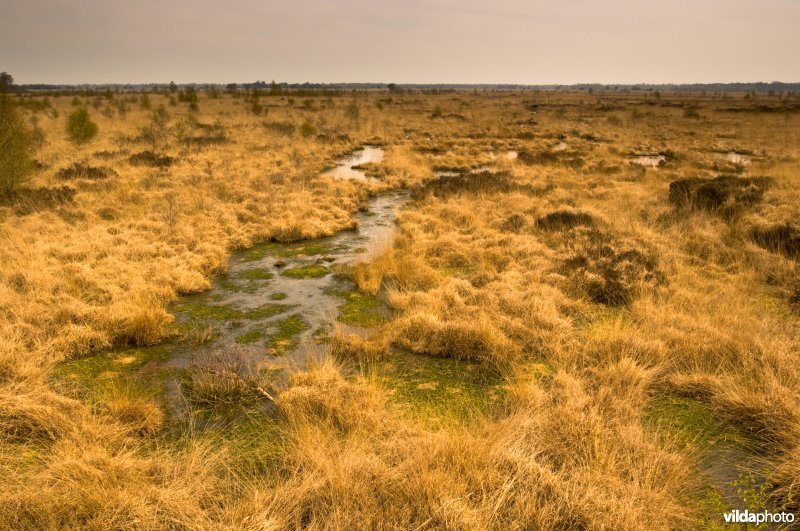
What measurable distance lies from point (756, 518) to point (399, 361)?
134 inches

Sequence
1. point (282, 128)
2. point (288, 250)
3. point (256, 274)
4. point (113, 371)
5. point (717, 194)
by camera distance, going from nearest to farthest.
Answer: point (113, 371) → point (256, 274) → point (288, 250) → point (717, 194) → point (282, 128)

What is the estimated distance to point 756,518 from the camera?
294 cm

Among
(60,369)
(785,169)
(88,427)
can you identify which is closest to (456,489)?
(88,427)

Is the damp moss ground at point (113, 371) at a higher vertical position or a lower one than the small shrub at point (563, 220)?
lower

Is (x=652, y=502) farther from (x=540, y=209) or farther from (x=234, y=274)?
(x=540, y=209)

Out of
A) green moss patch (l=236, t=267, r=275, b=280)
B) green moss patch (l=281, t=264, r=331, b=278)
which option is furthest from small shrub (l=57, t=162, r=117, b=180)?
green moss patch (l=281, t=264, r=331, b=278)

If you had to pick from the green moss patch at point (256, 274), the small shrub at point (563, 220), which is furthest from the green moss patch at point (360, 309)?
the small shrub at point (563, 220)

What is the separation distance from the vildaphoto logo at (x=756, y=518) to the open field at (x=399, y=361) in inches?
3.7

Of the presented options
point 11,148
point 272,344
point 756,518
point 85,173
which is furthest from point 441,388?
point 85,173

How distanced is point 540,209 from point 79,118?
1913 centimetres

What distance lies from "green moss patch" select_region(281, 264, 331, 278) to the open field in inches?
2.3

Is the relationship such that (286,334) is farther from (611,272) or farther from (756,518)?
(611,272)

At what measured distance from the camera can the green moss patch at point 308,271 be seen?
320 inches

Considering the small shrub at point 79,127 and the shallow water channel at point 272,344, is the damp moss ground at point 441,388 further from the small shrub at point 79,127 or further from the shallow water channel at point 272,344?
the small shrub at point 79,127
